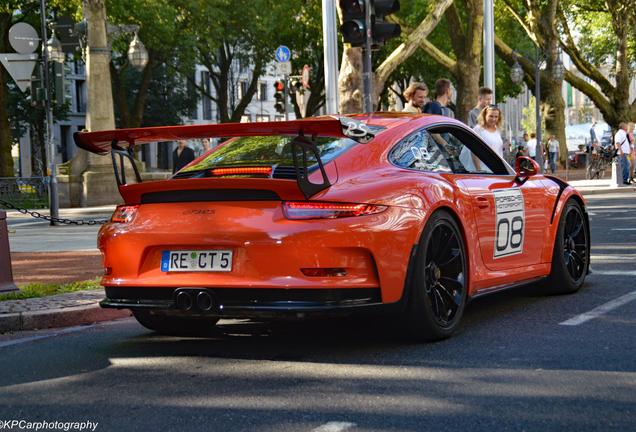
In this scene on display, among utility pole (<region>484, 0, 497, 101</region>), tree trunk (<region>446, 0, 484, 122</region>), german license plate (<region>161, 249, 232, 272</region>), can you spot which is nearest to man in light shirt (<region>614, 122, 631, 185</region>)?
tree trunk (<region>446, 0, 484, 122</region>)

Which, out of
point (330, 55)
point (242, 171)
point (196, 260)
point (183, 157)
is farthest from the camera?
point (183, 157)

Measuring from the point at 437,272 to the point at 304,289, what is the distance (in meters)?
1.04

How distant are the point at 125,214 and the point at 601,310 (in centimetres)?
328

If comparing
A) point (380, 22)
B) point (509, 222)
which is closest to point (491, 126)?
point (380, 22)

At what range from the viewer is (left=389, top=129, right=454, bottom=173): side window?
6635mm

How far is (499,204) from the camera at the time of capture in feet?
24.2

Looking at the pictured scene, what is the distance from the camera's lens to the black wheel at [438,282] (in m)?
6.21

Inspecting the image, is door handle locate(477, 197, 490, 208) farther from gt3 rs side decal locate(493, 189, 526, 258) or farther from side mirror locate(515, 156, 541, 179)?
side mirror locate(515, 156, 541, 179)

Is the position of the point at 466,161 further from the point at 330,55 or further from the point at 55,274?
the point at 330,55

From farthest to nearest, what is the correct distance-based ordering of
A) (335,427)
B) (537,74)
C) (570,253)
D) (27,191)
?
(537,74), (27,191), (570,253), (335,427)

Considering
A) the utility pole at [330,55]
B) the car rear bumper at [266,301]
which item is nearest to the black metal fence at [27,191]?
the utility pole at [330,55]

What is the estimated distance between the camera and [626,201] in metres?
23.6

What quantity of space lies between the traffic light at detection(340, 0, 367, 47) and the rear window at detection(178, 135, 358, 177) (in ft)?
20.9

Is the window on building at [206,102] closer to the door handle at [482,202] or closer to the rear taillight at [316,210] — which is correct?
the door handle at [482,202]
